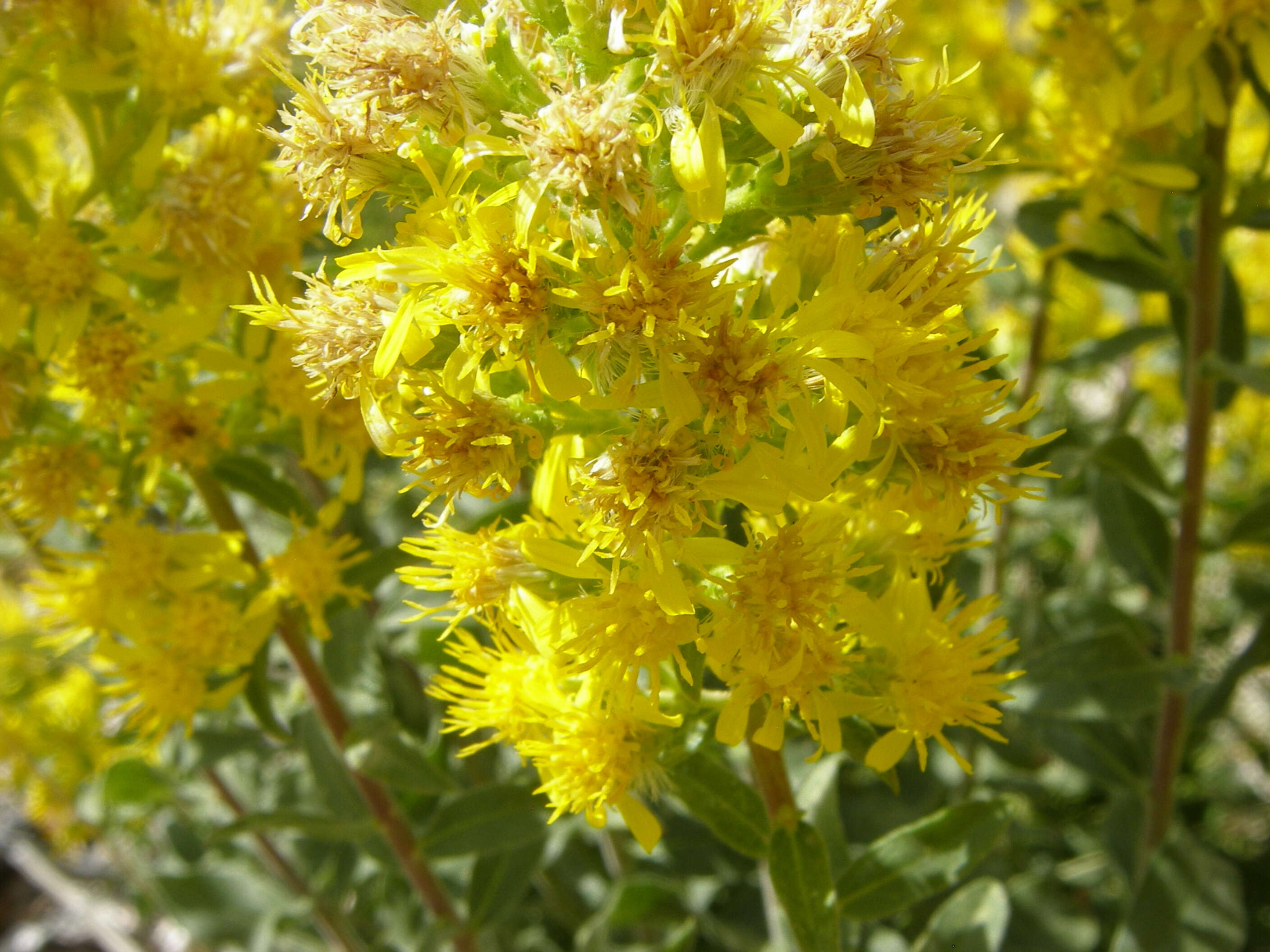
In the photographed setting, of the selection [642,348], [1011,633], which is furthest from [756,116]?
[1011,633]

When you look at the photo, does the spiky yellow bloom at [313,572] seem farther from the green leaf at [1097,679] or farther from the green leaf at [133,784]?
the green leaf at [1097,679]

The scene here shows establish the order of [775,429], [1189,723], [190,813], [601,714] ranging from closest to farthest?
1. [775,429]
2. [601,714]
3. [1189,723]
4. [190,813]

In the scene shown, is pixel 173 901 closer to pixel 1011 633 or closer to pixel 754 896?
pixel 754 896

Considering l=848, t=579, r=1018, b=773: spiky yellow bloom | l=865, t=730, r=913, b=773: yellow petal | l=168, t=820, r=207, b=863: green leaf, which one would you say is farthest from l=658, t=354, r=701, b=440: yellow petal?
l=168, t=820, r=207, b=863: green leaf

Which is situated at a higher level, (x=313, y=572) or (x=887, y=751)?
(x=313, y=572)

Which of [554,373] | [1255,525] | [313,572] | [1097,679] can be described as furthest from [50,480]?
[1255,525]

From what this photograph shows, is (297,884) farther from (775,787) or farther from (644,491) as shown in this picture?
(644,491)

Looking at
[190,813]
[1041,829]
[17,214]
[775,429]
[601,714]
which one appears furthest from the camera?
[190,813]
